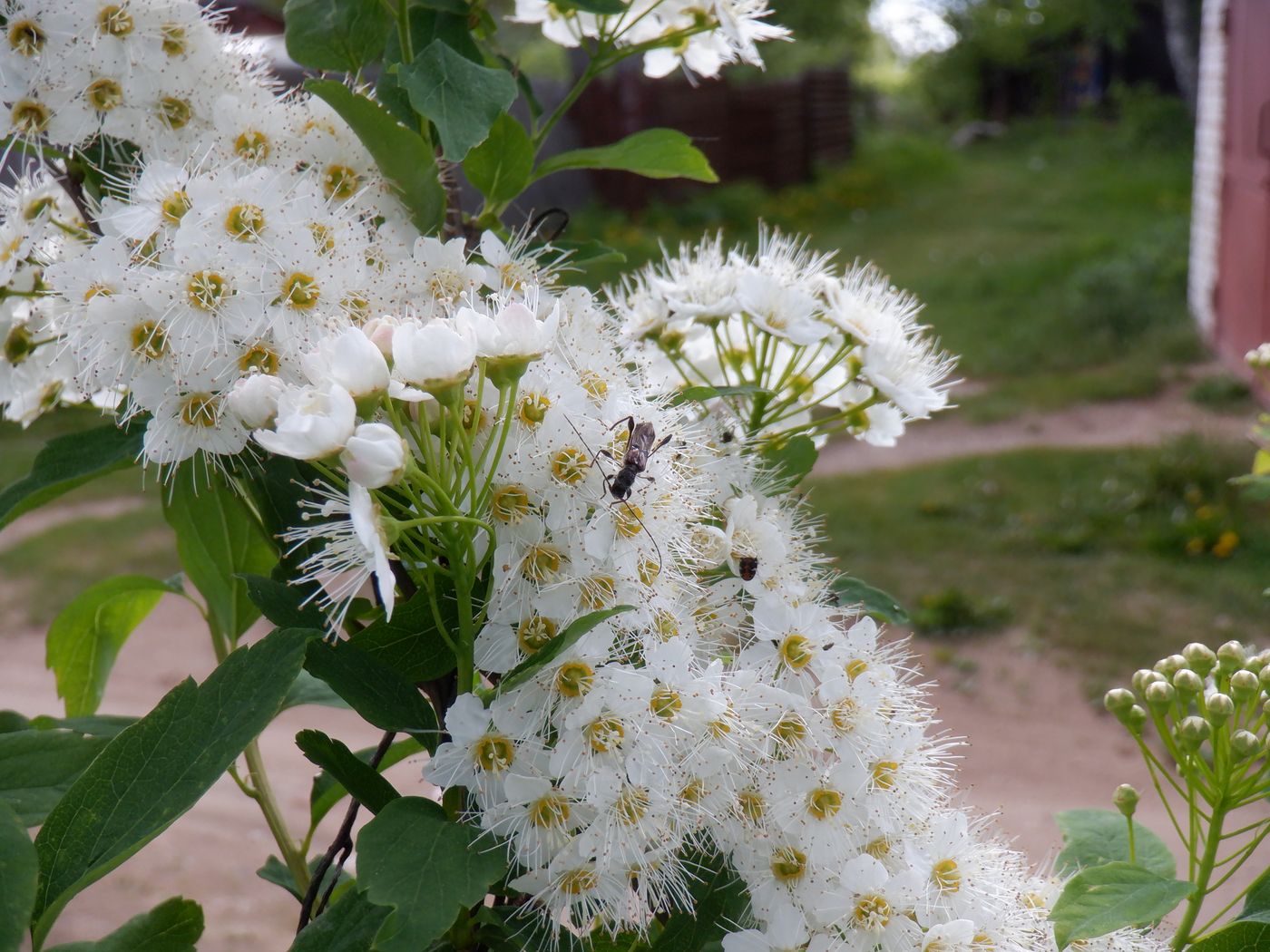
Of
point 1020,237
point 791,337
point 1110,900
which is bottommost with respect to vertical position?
point 1020,237

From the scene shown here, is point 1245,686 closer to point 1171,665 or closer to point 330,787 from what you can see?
point 1171,665

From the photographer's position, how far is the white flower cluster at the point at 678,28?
4.02 feet

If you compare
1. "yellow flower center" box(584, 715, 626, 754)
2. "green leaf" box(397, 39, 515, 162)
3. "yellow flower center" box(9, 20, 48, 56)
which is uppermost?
"yellow flower center" box(9, 20, 48, 56)

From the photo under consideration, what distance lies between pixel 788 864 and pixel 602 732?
199mm

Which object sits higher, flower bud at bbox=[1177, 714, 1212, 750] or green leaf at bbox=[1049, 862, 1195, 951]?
flower bud at bbox=[1177, 714, 1212, 750]

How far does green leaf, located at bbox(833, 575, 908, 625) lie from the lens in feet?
3.69

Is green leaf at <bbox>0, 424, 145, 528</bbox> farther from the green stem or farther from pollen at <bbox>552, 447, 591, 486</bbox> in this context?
the green stem

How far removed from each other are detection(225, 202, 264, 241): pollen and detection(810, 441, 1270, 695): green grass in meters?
4.28

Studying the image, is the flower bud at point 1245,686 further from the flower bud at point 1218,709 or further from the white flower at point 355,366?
the white flower at point 355,366

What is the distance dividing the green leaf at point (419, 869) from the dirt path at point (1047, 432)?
20.6 ft

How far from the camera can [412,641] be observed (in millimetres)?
906

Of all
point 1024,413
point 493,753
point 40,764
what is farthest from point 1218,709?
point 1024,413


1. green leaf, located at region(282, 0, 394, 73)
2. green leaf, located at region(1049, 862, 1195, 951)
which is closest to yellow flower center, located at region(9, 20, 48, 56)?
green leaf, located at region(282, 0, 394, 73)

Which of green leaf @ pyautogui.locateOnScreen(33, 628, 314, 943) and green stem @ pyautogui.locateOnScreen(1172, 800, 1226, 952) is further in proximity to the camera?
green stem @ pyautogui.locateOnScreen(1172, 800, 1226, 952)
